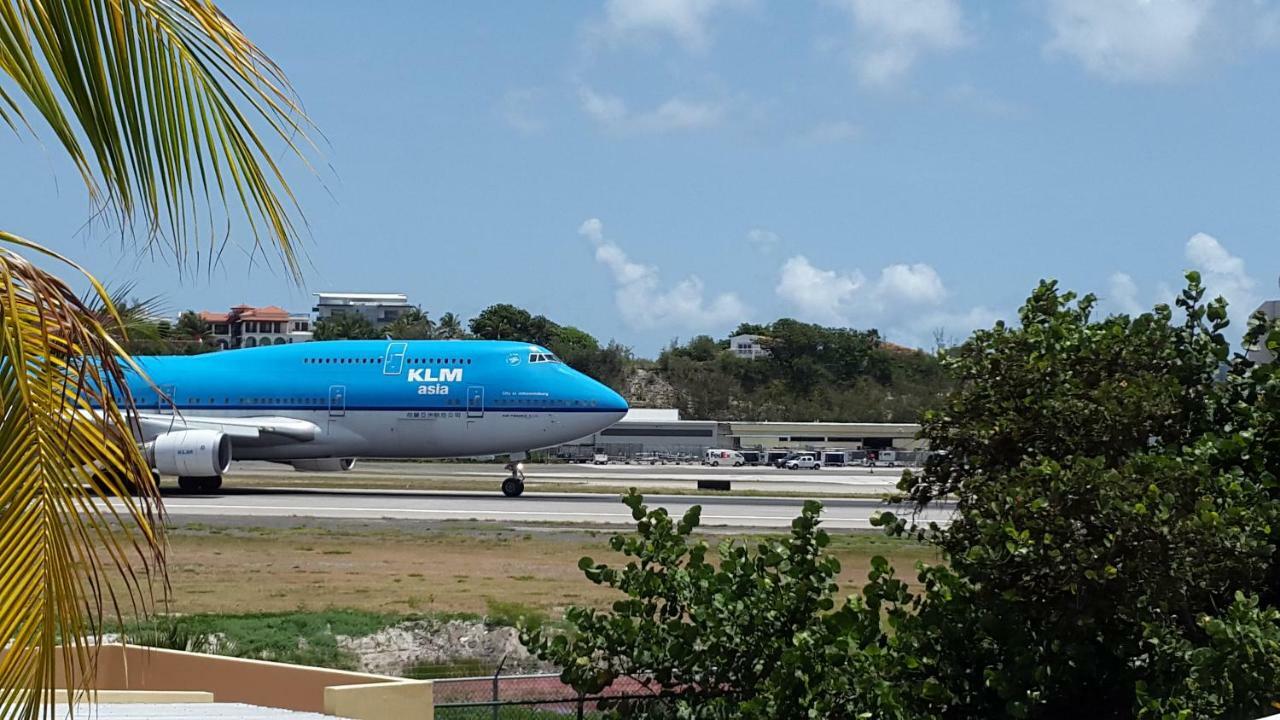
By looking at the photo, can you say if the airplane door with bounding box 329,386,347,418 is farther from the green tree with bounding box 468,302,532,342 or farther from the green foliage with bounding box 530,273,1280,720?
the green tree with bounding box 468,302,532,342

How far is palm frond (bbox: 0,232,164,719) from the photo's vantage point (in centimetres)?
373

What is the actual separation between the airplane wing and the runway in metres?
1.83

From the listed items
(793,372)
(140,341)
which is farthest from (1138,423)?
(793,372)

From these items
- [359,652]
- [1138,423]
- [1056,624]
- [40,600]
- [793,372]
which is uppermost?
[793,372]

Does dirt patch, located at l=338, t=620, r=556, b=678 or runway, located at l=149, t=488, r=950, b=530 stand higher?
runway, located at l=149, t=488, r=950, b=530

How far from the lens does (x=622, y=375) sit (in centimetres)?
14300

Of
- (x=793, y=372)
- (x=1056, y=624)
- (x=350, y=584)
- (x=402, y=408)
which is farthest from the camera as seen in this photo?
(x=793, y=372)

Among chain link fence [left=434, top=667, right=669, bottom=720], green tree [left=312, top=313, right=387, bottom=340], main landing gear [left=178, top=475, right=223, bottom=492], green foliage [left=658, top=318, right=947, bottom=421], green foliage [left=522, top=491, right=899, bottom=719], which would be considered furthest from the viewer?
green foliage [left=658, top=318, right=947, bottom=421]

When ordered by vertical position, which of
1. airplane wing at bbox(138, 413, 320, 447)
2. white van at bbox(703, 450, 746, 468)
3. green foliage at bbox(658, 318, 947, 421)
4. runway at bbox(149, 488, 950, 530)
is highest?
green foliage at bbox(658, 318, 947, 421)

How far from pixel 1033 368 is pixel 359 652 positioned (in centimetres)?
1147

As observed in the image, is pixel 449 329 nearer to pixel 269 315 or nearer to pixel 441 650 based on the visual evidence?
pixel 269 315

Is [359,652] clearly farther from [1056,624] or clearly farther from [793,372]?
[793,372]

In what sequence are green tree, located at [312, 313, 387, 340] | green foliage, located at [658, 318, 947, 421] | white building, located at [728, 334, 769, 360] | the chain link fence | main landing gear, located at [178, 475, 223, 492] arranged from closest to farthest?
1. the chain link fence
2. main landing gear, located at [178, 475, 223, 492]
3. green tree, located at [312, 313, 387, 340]
4. green foliage, located at [658, 318, 947, 421]
5. white building, located at [728, 334, 769, 360]

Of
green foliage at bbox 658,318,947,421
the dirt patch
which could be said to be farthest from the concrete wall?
green foliage at bbox 658,318,947,421
